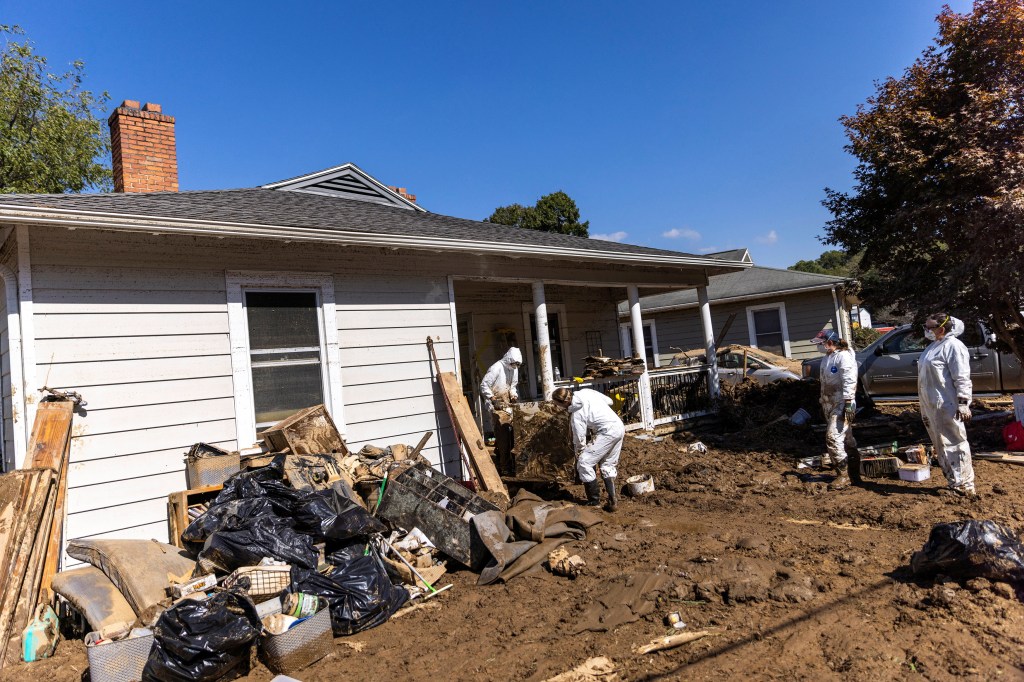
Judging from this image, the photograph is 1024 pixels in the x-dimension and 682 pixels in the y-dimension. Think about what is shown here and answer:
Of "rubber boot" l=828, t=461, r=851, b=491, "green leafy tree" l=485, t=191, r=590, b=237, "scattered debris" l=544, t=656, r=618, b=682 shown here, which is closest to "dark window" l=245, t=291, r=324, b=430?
"scattered debris" l=544, t=656, r=618, b=682

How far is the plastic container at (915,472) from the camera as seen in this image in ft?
24.3

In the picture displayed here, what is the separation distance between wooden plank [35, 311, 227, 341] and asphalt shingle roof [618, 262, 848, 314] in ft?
47.0

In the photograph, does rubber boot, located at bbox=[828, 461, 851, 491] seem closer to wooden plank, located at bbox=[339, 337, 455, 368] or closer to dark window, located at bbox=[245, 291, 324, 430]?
wooden plank, located at bbox=[339, 337, 455, 368]

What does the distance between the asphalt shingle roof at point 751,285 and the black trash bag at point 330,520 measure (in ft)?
48.7

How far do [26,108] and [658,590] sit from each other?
86.2 ft

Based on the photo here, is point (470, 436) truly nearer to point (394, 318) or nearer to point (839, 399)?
point (394, 318)

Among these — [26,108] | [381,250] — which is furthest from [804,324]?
[26,108]

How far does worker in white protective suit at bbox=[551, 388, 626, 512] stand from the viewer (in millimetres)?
7145

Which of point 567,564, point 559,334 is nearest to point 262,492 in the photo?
point 567,564

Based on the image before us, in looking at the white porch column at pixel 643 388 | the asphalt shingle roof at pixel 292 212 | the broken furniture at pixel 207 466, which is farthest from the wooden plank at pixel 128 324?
the white porch column at pixel 643 388

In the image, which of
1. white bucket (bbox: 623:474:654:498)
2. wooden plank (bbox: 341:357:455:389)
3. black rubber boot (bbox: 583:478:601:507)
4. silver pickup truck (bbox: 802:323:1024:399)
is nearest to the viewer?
black rubber boot (bbox: 583:478:601:507)

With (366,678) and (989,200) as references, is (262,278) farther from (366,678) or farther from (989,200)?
(989,200)

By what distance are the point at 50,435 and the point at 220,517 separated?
168 cm

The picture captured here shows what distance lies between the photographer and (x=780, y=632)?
3.79m
